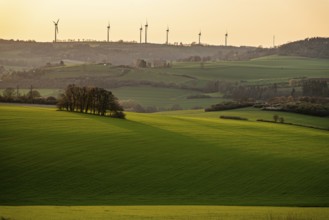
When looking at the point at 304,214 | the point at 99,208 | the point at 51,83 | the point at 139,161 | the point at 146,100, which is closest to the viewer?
the point at 304,214

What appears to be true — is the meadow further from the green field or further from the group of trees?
the green field

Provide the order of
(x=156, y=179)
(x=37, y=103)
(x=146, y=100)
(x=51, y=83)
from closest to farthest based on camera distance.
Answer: (x=156, y=179), (x=37, y=103), (x=146, y=100), (x=51, y=83)

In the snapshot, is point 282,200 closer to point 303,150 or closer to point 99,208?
point 99,208

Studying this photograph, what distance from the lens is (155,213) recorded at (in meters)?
42.4

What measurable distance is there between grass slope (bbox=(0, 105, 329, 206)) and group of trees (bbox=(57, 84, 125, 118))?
211 inches

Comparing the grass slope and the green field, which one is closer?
the grass slope

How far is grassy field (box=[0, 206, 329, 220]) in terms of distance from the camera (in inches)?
1576

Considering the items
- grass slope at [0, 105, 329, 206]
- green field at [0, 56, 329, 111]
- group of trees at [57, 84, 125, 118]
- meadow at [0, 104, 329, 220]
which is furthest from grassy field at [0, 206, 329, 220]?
green field at [0, 56, 329, 111]

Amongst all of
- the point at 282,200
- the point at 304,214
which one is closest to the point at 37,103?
the point at 282,200

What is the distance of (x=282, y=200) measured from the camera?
52.8m

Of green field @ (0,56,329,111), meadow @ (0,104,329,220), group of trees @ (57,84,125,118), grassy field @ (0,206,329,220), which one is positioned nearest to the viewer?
grassy field @ (0,206,329,220)

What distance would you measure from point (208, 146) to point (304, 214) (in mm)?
27861

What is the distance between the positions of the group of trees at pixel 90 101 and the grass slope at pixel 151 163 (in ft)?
17.6

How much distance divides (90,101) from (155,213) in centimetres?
4784
